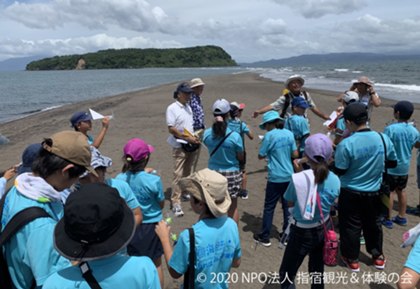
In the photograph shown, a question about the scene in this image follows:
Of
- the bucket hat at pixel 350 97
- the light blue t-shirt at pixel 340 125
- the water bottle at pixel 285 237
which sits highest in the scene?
the bucket hat at pixel 350 97

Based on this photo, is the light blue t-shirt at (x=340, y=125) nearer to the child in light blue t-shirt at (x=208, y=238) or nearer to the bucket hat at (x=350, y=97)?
the bucket hat at (x=350, y=97)

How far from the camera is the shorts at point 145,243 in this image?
3.69 metres

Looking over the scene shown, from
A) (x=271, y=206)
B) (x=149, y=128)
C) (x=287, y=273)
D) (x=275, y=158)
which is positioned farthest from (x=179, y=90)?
(x=149, y=128)

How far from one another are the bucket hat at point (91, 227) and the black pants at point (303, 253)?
2477 millimetres

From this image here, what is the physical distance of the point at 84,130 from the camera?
4996 millimetres

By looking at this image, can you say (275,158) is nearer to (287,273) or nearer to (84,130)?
(287,273)

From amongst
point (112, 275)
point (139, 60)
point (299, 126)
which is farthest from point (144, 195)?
point (139, 60)

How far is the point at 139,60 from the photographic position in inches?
6255

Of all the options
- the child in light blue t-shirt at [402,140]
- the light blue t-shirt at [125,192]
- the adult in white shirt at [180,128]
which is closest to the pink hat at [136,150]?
the light blue t-shirt at [125,192]

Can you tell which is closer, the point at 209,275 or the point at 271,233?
the point at 209,275

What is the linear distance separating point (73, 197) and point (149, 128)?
13.9 meters

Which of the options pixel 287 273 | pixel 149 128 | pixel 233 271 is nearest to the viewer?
pixel 287 273

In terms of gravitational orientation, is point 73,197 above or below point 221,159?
above

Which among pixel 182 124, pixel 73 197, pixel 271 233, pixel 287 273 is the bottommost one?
pixel 271 233
